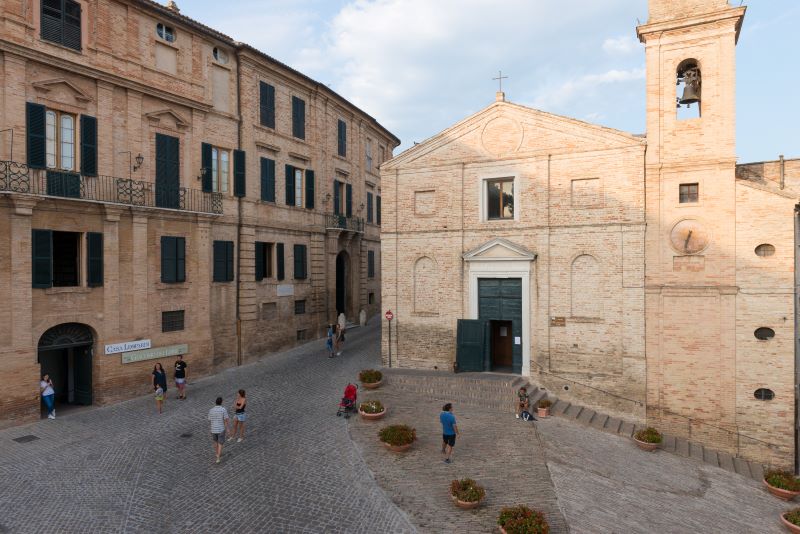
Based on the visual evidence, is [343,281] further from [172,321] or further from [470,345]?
[470,345]

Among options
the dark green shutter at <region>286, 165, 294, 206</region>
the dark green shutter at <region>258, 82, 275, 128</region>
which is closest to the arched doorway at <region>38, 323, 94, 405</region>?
the dark green shutter at <region>286, 165, 294, 206</region>

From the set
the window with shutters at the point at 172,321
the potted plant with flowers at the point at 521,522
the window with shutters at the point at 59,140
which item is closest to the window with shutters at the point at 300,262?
the window with shutters at the point at 172,321

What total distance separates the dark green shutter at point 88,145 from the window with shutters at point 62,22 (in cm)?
256

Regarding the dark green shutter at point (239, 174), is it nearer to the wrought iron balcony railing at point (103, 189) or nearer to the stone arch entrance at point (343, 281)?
the wrought iron balcony railing at point (103, 189)

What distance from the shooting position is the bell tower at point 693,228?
16734 mm

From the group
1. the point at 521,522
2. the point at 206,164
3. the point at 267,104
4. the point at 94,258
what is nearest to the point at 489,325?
the point at 521,522

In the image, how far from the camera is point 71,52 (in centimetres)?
1625

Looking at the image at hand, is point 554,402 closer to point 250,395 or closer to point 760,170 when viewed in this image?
point 250,395

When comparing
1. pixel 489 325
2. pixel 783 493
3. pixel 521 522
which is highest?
pixel 489 325

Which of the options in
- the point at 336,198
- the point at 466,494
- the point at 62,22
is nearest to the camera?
the point at 466,494

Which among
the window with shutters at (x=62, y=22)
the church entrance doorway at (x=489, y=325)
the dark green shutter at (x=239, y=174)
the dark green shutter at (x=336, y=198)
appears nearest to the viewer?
the window with shutters at (x=62, y=22)

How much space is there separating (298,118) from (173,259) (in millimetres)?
10994

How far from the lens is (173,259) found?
63.2 ft

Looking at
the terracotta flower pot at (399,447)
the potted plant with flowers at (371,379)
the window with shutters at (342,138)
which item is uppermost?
the window with shutters at (342,138)
